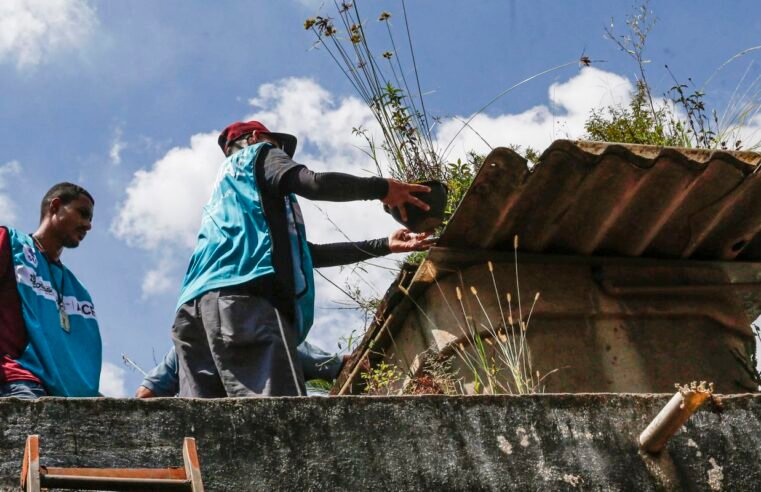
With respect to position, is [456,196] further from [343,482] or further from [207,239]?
[343,482]

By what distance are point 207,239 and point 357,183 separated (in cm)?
68

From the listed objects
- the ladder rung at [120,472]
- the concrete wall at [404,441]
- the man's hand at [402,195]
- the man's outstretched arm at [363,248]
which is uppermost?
the man's outstretched arm at [363,248]

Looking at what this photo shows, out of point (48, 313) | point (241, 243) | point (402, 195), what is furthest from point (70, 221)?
point (402, 195)

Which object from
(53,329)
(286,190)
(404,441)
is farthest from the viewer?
(286,190)

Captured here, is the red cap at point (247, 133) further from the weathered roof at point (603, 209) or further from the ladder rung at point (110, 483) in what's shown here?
the ladder rung at point (110, 483)

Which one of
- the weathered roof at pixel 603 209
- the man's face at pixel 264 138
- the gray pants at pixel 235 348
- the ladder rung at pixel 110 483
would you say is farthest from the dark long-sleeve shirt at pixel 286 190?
the ladder rung at pixel 110 483

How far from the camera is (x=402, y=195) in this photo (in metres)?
4.61

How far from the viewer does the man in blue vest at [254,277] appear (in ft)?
13.8

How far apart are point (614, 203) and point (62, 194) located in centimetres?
242

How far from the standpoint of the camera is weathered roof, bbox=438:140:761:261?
14.3 ft

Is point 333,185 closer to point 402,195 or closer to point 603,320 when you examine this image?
point 402,195

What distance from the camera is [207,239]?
4594 mm

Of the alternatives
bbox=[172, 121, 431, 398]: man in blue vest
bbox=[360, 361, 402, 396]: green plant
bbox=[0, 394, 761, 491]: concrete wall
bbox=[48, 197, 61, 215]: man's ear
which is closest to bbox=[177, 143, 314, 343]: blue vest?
bbox=[172, 121, 431, 398]: man in blue vest

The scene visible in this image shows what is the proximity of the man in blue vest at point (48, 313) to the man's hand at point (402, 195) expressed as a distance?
54.3 inches
